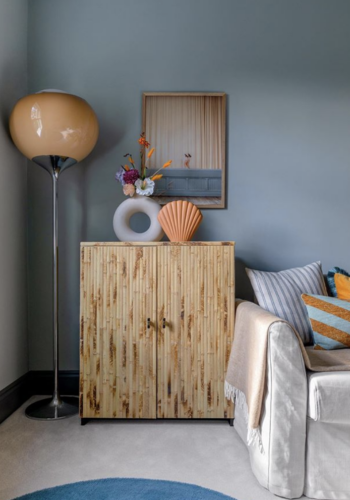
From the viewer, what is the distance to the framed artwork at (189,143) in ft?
9.20

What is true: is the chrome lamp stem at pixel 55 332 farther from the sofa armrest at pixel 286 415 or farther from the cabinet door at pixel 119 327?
the sofa armrest at pixel 286 415

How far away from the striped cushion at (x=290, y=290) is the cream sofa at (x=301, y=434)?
66 centimetres

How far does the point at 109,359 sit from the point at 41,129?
1224 mm

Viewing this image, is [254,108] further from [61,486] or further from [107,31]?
[61,486]

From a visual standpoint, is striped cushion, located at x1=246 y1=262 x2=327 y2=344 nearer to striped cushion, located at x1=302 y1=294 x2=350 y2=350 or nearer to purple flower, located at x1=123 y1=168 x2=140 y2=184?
striped cushion, located at x1=302 y1=294 x2=350 y2=350

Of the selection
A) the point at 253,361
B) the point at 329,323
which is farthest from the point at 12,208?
the point at 329,323

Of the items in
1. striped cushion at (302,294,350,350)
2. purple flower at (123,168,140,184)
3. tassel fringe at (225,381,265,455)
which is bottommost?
tassel fringe at (225,381,265,455)

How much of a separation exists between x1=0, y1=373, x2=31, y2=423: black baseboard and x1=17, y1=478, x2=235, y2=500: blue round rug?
803mm

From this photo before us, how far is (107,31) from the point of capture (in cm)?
284

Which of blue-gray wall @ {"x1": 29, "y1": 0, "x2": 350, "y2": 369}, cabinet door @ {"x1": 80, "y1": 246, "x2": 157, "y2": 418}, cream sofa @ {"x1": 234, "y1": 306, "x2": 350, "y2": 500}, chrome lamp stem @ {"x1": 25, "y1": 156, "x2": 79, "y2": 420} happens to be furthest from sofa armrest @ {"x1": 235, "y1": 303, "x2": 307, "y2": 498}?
chrome lamp stem @ {"x1": 25, "y1": 156, "x2": 79, "y2": 420}

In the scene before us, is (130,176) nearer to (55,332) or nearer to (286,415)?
(55,332)

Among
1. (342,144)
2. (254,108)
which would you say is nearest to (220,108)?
(254,108)

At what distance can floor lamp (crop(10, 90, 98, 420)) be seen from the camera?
7.84ft

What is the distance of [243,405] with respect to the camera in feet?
6.62
